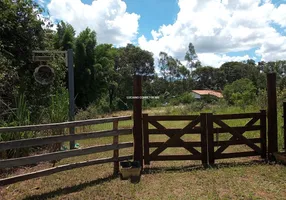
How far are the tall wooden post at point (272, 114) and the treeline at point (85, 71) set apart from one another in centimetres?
589

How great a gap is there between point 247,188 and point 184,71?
182 ft

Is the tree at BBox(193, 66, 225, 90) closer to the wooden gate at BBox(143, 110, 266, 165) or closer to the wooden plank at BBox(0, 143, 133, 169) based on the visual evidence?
the wooden gate at BBox(143, 110, 266, 165)

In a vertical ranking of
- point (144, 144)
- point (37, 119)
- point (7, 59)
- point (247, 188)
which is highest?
point (7, 59)

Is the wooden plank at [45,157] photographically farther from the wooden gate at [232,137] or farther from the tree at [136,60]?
the tree at [136,60]

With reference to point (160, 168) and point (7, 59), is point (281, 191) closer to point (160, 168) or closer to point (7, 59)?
point (160, 168)

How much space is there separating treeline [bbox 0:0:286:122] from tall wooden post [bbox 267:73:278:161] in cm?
589

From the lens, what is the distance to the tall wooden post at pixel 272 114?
5.94 meters

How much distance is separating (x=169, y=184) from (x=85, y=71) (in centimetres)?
2175

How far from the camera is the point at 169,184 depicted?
178 inches

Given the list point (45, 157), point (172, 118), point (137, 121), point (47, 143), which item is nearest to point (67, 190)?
point (45, 157)

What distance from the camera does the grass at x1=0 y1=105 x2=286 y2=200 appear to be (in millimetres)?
4031

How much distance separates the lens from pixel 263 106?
37.5 feet

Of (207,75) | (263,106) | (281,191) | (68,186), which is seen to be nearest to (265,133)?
(281,191)

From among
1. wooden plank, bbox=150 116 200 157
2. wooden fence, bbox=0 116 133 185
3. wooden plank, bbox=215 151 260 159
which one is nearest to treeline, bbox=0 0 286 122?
wooden fence, bbox=0 116 133 185
